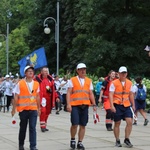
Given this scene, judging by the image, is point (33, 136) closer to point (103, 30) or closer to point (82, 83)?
point (82, 83)

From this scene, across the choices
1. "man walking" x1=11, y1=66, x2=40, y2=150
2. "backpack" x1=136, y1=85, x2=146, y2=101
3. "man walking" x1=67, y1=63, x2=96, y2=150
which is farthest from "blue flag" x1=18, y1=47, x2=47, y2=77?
"man walking" x1=11, y1=66, x2=40, y2=150

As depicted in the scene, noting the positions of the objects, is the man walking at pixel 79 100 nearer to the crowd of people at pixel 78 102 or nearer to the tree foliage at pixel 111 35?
the crowd of people at pixel 78 102

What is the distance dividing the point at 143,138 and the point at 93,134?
1.51 m

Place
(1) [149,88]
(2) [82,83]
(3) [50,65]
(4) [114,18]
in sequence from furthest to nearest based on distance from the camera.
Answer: (3) [50,65]
(4) [114,18]
(1) [149,88]
(2) [82,83]

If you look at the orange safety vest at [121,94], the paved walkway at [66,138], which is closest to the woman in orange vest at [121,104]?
the orange safety vest at [121,94]

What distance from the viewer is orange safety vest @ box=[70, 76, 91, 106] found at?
10398 mm

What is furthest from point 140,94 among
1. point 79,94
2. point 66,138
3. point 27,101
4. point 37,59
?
point 27,101

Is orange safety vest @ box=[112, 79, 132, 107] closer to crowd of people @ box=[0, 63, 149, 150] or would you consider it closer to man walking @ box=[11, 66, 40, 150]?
crowd of people @ box=[0, 63, 149, 150]

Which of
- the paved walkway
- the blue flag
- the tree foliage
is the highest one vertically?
the tree foliage

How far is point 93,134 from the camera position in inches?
526

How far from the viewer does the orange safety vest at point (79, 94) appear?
34.1ft

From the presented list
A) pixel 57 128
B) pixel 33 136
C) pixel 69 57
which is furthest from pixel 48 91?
pixel 69 57

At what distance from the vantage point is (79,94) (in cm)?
1046

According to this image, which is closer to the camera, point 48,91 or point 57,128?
point 48,91
